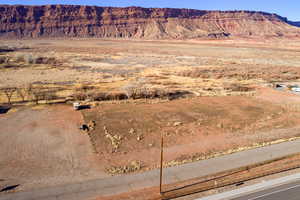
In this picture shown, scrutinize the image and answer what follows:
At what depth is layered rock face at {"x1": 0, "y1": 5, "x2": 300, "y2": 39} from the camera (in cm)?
16312

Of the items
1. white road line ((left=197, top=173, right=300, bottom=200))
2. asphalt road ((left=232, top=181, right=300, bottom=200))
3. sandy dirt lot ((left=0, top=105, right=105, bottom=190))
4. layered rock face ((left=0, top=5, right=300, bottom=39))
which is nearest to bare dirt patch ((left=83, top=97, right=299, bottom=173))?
sandy dirt lot ((left=0, top=105, right=105, bottom=190))

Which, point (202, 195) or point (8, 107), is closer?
point (202, 195)

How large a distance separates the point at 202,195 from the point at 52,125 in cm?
1289

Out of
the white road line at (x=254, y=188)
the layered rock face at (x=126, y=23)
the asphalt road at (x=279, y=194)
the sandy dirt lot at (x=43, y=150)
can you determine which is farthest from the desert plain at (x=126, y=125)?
the layered rock face at (x=126, y=23)

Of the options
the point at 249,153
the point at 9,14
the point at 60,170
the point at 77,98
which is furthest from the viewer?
the point at 9,14

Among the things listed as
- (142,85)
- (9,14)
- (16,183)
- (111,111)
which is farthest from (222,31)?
(16,183)

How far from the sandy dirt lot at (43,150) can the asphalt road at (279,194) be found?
697cm

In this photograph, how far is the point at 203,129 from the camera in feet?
61.7

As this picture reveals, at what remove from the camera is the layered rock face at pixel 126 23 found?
163125 millimetres

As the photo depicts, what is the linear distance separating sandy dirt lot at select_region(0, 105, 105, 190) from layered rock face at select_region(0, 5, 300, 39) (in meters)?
150

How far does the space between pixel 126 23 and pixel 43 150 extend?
6897 inches

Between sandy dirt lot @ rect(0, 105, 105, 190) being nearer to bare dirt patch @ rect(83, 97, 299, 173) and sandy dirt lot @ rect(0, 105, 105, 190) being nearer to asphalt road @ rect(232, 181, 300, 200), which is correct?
bare dirt patch @ rect(83, 97, 299, 173)

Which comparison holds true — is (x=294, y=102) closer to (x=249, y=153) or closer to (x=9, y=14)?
(x=249, y=153)

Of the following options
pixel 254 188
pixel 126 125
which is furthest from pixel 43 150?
pixel 254 188
